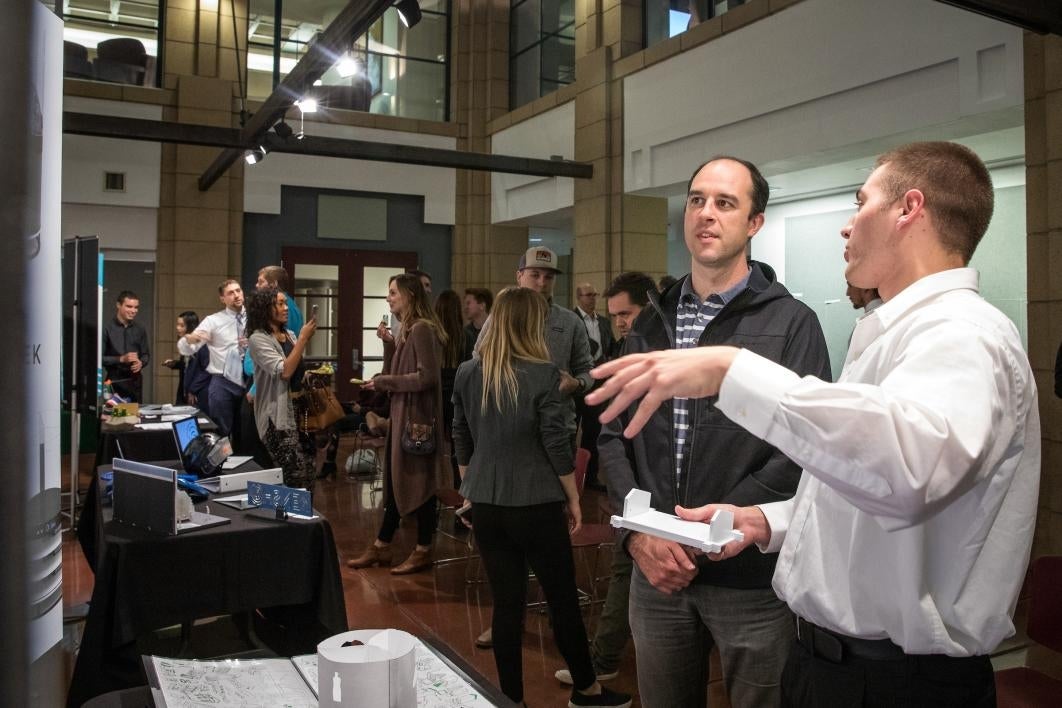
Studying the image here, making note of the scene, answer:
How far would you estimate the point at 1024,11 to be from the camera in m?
4.17

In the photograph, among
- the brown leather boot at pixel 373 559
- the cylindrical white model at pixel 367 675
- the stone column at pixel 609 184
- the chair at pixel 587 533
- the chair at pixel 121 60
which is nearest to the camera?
the cylindrical white model at pixel 367 675

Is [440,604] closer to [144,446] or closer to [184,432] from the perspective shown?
[184,432]

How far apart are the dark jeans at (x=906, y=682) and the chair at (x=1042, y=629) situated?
113cm

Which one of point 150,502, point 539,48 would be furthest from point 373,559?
point 539,48

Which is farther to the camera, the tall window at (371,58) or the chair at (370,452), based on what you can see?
the tall window at (371,58)

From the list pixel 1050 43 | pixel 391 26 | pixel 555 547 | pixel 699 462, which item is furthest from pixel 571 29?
pixel 699 462

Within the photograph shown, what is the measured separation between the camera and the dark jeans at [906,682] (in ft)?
4.10

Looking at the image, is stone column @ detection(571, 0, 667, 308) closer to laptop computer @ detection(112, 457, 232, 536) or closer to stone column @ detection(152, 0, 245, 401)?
stone column @ detection(152, 0, 245, 401)

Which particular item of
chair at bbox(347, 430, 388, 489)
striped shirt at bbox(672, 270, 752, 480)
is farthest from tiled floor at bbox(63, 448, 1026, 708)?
striped shirt at bbox(672, 270, 752, 480)

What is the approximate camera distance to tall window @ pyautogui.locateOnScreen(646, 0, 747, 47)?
855 centimetres

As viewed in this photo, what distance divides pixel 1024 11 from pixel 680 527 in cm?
407

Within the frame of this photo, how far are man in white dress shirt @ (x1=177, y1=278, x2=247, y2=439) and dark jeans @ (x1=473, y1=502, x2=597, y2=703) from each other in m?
3.75

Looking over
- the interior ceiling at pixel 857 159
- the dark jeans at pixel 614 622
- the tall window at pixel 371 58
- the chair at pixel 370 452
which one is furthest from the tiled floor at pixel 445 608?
the tall window at pixel 371 58

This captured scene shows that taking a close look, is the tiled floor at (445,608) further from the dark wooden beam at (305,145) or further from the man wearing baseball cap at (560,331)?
the dark wooden beam at (305,145)
